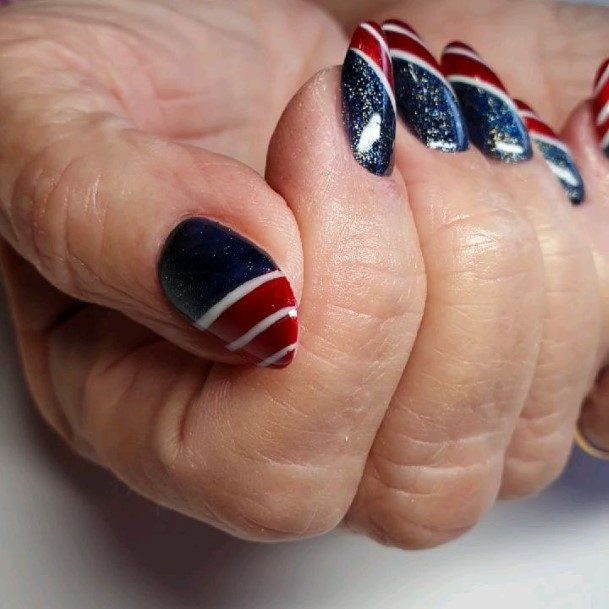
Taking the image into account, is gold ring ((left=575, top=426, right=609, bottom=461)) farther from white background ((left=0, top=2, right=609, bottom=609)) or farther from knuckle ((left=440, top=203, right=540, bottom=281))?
knuckle ((left=440, top=203, right=540, bottom=281))

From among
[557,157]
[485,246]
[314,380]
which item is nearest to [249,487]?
[314,380]

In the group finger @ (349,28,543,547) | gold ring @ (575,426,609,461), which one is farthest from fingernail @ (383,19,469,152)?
gold ring @ (575,426,609,461)

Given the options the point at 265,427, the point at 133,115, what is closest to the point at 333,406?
the point at 265,427

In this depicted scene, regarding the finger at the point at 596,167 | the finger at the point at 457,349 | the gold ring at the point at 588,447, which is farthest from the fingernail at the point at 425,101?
the gold ring at the point at 588,447

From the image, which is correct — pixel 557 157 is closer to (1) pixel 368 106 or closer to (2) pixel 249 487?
(1) pixel 368 106

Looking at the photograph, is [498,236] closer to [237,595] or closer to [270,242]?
[270,242]

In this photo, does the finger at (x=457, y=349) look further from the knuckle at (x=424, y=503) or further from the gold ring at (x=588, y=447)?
the gold ring at (x=588, y=447)
